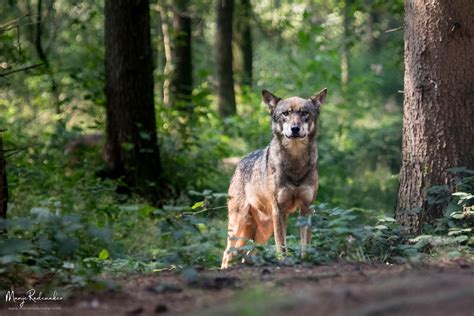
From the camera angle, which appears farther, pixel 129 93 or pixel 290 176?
pixel 129 93

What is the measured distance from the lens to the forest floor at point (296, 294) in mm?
4797

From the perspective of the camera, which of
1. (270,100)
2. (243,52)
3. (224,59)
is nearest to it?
(270,100)

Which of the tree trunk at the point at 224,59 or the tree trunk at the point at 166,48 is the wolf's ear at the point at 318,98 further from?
the tree trunk at the point at 224,59

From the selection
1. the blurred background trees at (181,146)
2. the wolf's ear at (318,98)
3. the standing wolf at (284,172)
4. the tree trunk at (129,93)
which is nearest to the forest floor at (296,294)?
the blurred background trees at (181,146)

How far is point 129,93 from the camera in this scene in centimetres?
1353

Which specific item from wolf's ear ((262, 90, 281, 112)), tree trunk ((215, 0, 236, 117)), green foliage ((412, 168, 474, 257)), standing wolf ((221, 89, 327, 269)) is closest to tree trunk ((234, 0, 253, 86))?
tree trunk ((215, 0, 236, 117))

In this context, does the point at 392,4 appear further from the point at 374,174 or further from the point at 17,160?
the point at 17,160

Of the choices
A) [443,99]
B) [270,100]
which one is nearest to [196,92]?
[270,100]

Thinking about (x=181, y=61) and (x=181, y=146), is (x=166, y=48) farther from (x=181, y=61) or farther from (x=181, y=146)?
(x=181, y=146)

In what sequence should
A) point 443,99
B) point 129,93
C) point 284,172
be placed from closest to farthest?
point 443,99 < point 284,172 < point 129,93

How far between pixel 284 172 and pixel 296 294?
3.88 m

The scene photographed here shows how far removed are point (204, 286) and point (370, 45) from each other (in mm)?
31729

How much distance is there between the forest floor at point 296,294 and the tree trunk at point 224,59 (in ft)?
52.1

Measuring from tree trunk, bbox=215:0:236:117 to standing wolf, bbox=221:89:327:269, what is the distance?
42.3 ft
